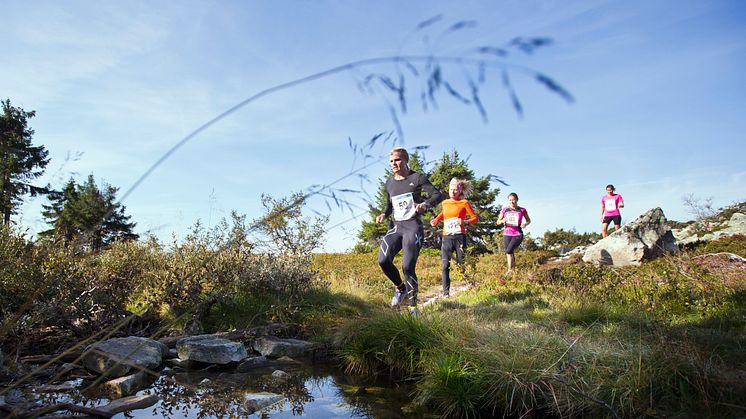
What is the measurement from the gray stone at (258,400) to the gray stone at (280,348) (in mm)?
1555

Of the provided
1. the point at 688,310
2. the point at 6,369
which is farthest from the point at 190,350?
the point at 688,310

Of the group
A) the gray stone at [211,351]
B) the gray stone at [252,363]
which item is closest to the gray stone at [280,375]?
the gray stone at [252,363]

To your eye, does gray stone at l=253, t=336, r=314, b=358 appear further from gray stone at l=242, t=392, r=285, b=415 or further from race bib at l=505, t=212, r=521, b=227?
race bib at l=505, t=212, r=521, b=227

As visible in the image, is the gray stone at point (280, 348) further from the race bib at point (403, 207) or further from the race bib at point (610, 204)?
the race bib at point (610, 204)

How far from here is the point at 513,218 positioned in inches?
421

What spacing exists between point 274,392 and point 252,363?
104 cm

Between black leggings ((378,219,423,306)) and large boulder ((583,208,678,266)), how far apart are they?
8.47m

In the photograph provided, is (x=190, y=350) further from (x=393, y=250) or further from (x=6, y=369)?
(x=393, y=250)

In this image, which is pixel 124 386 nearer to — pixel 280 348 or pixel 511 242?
pixel 280 348

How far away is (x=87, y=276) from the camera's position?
5668 millimetres

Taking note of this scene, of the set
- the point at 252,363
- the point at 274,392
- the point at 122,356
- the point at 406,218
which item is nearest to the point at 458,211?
the point at 406,218

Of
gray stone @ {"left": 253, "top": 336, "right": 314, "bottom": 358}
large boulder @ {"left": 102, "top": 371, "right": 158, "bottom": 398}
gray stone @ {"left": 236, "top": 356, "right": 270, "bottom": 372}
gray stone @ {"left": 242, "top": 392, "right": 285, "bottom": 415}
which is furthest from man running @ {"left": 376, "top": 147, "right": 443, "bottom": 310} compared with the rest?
large boulder @ {"left": 102, "top": 371, "right": 158, "bottom": 398}

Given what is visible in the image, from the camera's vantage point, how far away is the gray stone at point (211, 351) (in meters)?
4.72

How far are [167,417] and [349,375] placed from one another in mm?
1874
